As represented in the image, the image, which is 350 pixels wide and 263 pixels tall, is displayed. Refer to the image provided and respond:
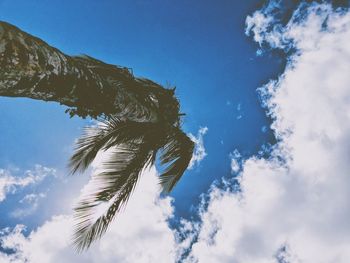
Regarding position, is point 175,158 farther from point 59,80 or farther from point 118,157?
point 59,80

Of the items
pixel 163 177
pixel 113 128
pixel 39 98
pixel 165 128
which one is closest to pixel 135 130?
pixel 113 128

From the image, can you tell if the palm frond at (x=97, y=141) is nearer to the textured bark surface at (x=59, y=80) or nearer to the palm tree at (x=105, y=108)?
the palm tree at (x=105, y=108)

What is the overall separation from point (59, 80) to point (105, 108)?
1.01 m

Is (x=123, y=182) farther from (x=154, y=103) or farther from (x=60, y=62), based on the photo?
(x=60, y=62)

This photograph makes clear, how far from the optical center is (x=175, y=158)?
26.6ft

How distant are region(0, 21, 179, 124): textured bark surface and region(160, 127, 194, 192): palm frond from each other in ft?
9.49

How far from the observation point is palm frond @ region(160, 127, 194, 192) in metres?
7.86

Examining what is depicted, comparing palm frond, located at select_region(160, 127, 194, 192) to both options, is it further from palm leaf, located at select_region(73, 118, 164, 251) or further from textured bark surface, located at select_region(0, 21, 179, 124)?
textured bark surface, located at select_region(0, 21, 179, 124)

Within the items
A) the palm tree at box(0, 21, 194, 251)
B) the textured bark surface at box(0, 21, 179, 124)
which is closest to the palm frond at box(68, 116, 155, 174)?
the palm tree at box(0, 21, 194, 251)

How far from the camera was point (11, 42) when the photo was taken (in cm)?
235

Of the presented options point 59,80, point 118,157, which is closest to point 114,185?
point 118,157

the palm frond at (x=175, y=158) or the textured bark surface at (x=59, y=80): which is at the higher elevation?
the palm frond at (x=175, y=158)

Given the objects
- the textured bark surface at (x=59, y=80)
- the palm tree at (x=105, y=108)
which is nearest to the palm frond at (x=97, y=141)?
the palm tree at (x=105, y=108)

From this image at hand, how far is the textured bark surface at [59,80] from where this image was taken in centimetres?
241
